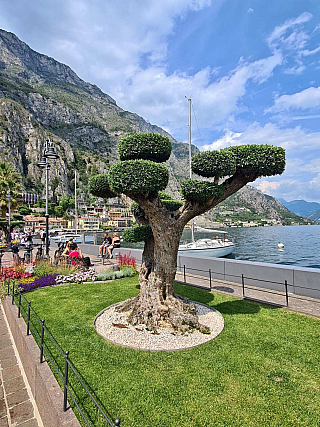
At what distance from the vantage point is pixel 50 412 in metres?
3.05

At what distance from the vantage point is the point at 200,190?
528cm

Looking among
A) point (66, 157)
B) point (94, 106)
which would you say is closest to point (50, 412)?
point (66, 157)

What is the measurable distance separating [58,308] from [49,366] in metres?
3.34

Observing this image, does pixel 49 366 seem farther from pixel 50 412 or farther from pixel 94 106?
pixel 94 106

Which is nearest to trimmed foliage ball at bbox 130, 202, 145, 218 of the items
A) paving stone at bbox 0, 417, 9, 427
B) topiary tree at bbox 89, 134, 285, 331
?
topiary tree at bbox 89, 134, 285, 331

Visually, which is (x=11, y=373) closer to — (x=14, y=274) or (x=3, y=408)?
(x=3, y=408)

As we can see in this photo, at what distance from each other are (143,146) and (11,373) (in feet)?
17.8

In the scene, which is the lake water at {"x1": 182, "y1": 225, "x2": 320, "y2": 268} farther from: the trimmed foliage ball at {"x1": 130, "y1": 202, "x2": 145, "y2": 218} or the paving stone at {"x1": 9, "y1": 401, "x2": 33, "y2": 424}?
the paving stone at {"x1": 9, "y1": 401, "x2": 33, "y2": 424}

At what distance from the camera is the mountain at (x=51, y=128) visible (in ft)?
387

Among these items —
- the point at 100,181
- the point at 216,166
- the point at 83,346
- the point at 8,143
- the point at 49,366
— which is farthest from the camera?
the point at 8,143

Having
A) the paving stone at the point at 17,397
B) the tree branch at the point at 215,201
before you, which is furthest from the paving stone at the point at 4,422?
the tree branch at the point at 215,201

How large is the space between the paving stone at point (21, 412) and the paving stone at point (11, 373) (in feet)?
2.99

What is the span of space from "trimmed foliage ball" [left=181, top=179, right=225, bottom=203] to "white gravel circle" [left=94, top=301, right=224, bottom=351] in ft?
9.92

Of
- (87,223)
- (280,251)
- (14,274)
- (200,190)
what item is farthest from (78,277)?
(87,223)
